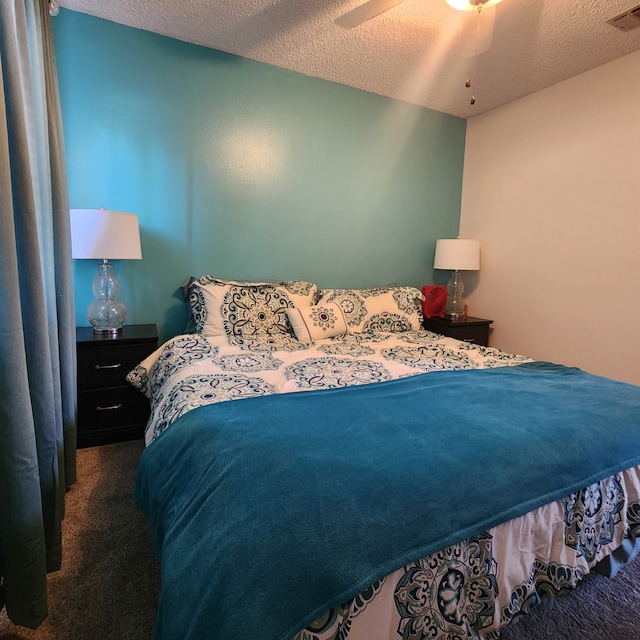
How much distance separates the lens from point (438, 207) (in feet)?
11.7

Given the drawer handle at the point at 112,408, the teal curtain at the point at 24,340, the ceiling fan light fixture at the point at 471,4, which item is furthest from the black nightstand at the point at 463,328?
the teal curtain at the point at 24,340

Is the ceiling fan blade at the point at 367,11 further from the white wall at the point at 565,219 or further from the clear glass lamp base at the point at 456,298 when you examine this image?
the clear glass lamp base at the point at 456,298

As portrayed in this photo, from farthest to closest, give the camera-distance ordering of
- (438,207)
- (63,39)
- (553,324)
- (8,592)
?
(438,207), (553,324), (63,39), (8,592)

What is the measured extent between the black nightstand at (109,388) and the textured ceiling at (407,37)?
6.20ft

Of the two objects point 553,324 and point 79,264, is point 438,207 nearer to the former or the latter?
point 553,324

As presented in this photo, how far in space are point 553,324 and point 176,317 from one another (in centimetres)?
283

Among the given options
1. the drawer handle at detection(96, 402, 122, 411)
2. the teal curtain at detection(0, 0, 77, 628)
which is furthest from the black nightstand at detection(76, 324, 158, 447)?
the teal curtain at detection(0, 0, 77, 628)

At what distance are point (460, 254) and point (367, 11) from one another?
203 cm

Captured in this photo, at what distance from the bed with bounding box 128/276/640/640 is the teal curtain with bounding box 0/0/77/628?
0.30 m

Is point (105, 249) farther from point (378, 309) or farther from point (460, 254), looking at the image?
point (460, 254)

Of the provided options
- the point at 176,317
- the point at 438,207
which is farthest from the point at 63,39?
the point at 438,207

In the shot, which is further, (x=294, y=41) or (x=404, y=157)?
(x=404, y=157)

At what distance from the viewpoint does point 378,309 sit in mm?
2760

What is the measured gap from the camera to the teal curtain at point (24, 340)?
0.95 m
